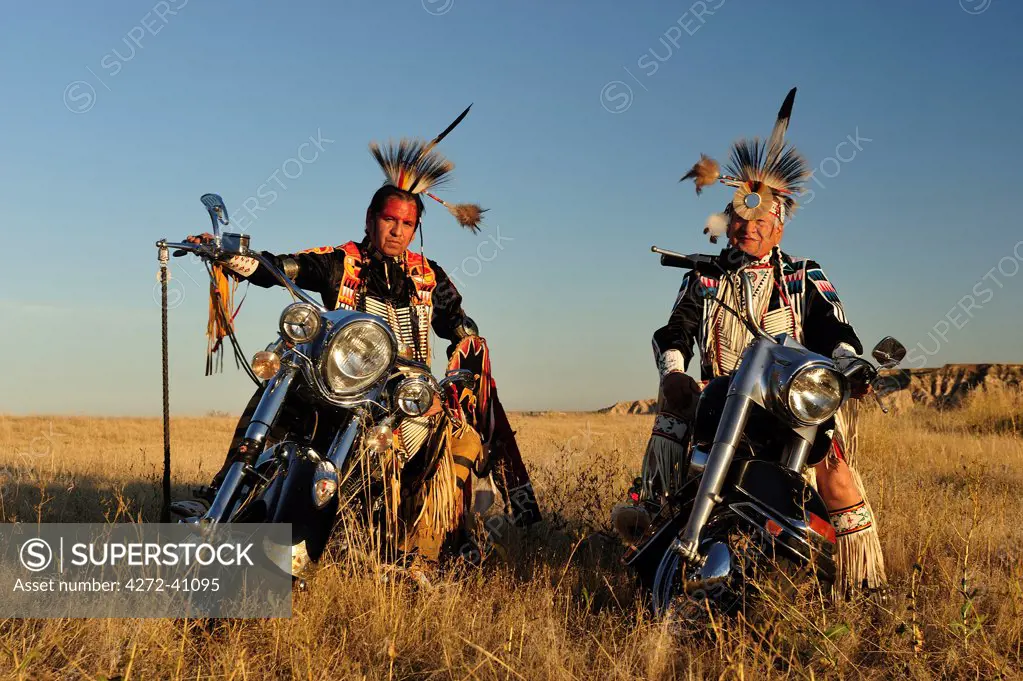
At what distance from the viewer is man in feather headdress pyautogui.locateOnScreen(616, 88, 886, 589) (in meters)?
3.59

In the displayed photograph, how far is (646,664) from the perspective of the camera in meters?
2.94

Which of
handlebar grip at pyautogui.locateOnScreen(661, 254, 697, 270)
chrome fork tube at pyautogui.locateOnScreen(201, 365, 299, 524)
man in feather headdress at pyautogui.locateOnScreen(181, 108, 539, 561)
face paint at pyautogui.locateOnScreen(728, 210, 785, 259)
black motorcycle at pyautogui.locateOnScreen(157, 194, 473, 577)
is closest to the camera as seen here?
chrome fork tube at pyautogui.locateOnScreen(201, 365, 299, 524)

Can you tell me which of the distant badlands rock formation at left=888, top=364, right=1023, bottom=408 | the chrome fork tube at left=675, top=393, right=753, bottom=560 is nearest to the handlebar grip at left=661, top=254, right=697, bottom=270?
the chrome fork tube at left=675, top=393, right=753, bottom=560

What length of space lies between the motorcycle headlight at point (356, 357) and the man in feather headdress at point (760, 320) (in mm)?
1192

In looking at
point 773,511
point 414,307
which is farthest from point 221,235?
point 773,511

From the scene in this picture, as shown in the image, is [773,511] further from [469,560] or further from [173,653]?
[173,653]

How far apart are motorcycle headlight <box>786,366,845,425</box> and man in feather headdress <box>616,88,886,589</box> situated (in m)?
0.55

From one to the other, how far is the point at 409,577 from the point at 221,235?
1529 millimetres

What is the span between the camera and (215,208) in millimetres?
3502

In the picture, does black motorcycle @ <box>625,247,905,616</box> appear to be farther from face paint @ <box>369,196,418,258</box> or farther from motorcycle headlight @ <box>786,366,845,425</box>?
face paint @ <box>369,196,418,258</box>

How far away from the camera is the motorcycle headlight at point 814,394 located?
9.78 ft

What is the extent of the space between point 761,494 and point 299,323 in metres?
1.67

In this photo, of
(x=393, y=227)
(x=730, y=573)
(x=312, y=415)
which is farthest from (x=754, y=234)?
(x=312, y=415)

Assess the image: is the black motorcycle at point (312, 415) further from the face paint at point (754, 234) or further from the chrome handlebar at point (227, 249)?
the face paint at point (754, 234)
